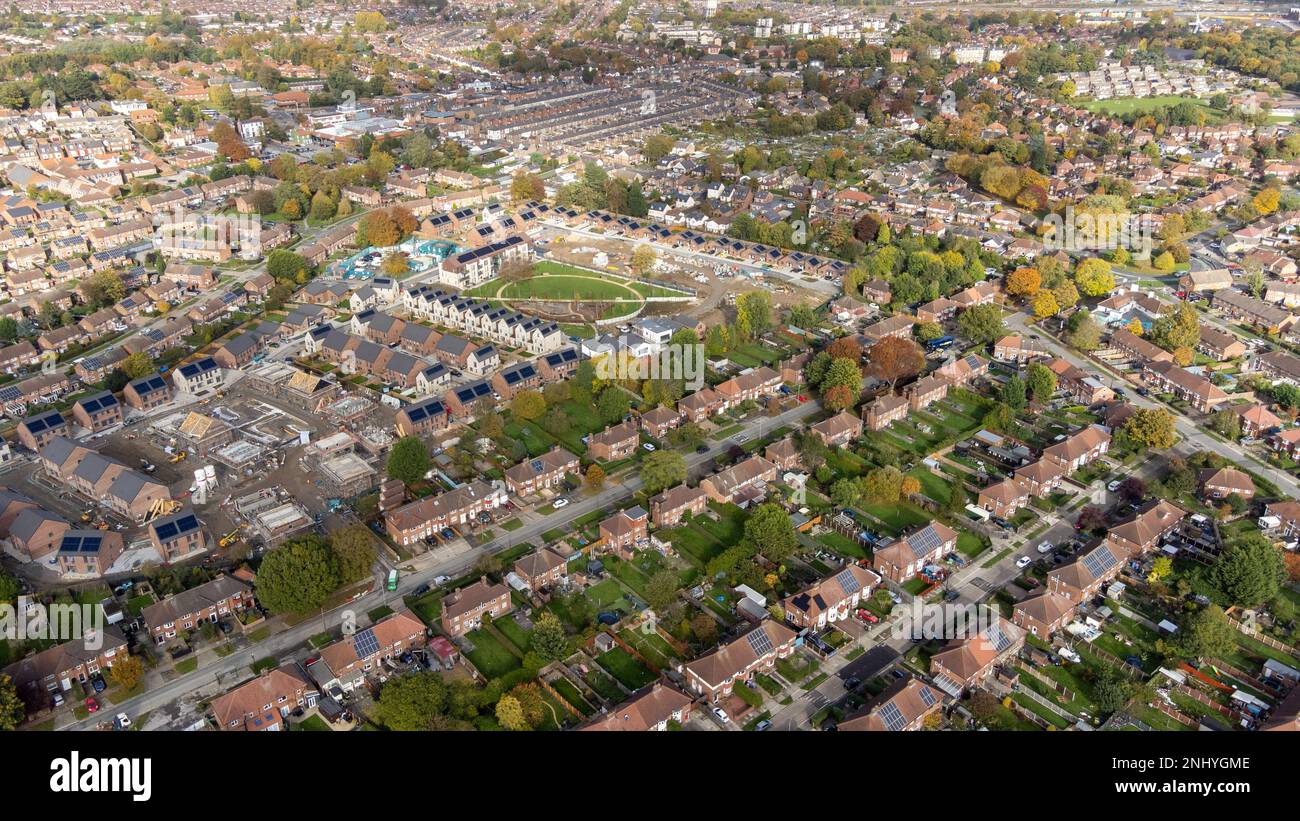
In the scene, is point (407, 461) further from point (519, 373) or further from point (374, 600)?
point (519, 373)

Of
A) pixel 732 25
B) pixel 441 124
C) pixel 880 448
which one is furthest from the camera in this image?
pixel 732 25

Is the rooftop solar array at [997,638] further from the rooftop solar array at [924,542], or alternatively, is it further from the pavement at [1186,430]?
the pavement at [1186,430]

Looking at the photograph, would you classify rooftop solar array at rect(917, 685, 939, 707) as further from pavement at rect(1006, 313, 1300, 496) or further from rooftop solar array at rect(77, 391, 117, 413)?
rooftop solar array at rect(77, 391, 117, 413)

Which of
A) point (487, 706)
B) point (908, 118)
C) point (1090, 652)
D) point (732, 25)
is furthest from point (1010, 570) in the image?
point (732, 25)

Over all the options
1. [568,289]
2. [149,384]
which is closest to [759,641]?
[149,384]

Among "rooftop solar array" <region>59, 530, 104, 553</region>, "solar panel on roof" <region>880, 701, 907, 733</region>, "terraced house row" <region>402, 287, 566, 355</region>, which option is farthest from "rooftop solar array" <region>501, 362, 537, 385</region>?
"solar panel on roof" <region>880, 701, 907, 733</region>

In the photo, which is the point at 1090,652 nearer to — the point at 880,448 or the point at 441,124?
the point at 880,448

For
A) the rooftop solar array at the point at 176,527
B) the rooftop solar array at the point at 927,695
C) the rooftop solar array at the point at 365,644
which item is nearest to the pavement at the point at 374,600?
the rooftop solar array at the point at 365,644
